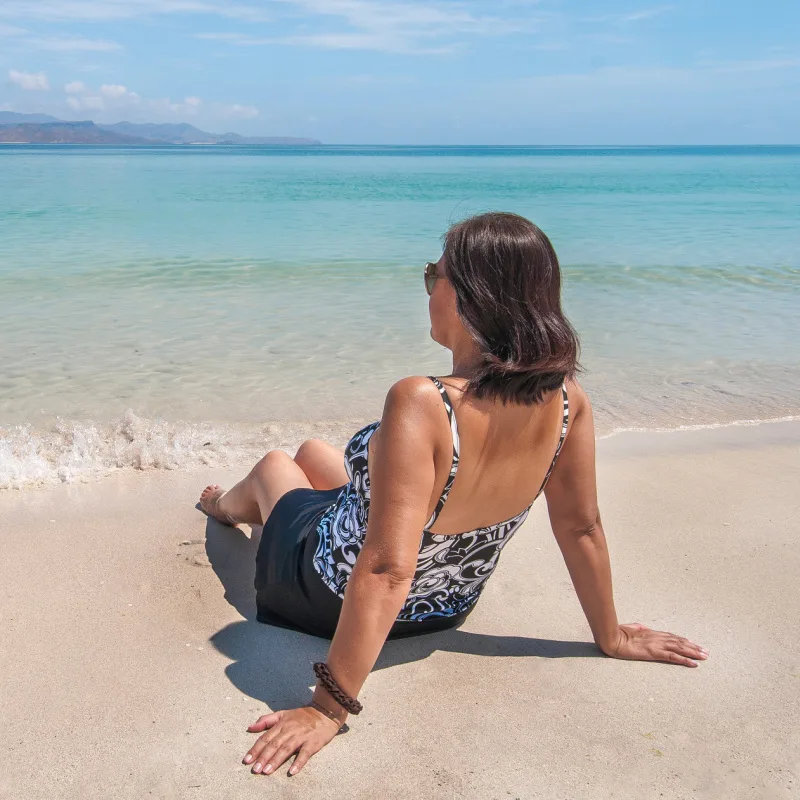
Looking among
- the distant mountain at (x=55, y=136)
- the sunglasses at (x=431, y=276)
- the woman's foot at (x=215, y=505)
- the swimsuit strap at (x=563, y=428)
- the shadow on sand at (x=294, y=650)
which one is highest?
the distant mountain at (x=55, y=136)

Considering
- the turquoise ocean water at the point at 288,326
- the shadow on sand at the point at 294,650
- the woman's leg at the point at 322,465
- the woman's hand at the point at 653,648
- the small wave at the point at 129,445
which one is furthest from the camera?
the turquoise ocean water at the point at 288,326

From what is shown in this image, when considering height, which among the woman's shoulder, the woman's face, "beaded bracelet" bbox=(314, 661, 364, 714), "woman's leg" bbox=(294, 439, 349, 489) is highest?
the woman's face

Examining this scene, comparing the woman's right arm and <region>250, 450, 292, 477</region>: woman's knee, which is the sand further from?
<region>250, 450, 292, 477</region>: woman's knee

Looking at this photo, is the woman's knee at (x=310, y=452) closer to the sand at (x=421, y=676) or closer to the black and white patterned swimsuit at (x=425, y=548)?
the sand at (x=421, y=676)

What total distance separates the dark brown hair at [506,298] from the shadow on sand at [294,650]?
1079 millimetres

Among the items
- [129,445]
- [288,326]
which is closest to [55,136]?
[288,326]

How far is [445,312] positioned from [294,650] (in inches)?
49.4

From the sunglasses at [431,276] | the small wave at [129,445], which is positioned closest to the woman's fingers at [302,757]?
the sunglasses at [431,276]

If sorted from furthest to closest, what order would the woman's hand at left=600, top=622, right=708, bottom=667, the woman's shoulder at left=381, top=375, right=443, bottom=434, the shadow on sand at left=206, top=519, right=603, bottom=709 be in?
the woman's hand at left=600, top=622, right=708, bottom=667 → the shadow on sand at left=206, top=519, right=603, bottom=709 → the woman's shoulder at left=381, top=375, right=443, bottom=434

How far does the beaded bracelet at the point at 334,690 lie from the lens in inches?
79.7

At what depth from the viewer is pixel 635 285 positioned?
11.2m

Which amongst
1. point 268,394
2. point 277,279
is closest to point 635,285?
point 277,279

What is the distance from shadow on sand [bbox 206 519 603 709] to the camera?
7.89 ft

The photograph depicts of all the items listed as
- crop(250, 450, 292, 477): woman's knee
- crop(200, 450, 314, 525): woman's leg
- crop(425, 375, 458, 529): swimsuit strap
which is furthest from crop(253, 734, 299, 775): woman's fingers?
crop(250, 450, 292, 477): woman's knee
